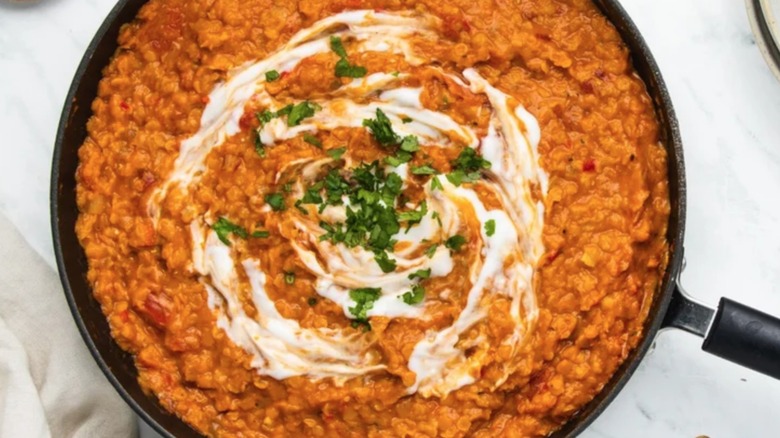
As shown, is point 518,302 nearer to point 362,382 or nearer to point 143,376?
point 362,382

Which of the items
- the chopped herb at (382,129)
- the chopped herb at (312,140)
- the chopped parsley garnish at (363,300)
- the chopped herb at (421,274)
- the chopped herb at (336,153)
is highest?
the chopped herb at (382,129)

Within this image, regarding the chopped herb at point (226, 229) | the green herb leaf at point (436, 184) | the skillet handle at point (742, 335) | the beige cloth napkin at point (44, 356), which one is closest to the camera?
the skillet handle at point (742, 335)

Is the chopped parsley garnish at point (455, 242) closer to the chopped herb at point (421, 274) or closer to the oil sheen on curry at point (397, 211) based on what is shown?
the oil sheen on curry at point (397, 211)

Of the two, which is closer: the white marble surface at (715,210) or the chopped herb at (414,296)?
the chopped herb at (414,296)

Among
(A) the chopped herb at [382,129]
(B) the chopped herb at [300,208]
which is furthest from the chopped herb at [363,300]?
(A) the chopped herb at [382,129]

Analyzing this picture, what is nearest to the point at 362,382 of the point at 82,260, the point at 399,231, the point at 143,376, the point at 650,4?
the point at 399,231

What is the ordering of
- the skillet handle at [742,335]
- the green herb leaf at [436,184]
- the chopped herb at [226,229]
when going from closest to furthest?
the skillet handle at [742,335] < the green herb leaf at [436,184] < the chopped herb at [226,229]
